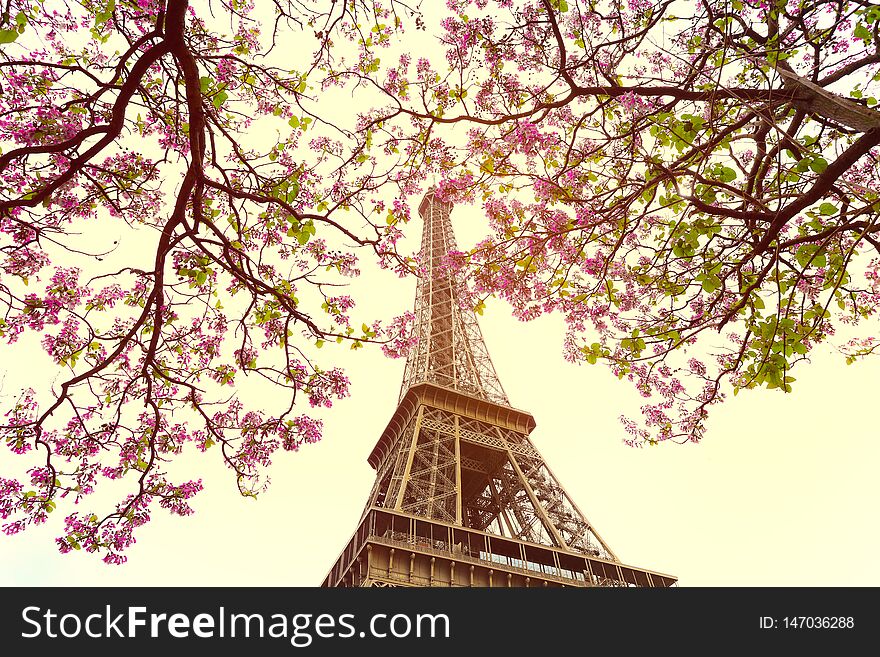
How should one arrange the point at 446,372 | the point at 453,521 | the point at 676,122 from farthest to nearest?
1. the point at 446,372
2. the point at 453,521
3. the point at 676,122

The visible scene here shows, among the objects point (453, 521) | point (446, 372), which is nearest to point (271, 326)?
point (453, 521)

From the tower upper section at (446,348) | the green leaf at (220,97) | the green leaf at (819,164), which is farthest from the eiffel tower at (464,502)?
the green leaf at (819,164)

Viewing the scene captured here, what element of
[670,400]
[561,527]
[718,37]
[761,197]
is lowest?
[561,527]

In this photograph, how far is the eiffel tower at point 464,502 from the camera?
1998cm

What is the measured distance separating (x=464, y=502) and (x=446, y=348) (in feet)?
34.5

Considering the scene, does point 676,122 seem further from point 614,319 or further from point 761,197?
point 614,319

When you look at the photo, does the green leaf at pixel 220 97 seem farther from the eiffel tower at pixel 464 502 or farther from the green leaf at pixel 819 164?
the eiffel tower at pixel 464 502

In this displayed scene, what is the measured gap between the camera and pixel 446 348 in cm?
3706

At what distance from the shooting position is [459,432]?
92.7 ft

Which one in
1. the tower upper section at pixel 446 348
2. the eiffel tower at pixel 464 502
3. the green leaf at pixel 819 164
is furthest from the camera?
the tower upper section at pixel 446 348

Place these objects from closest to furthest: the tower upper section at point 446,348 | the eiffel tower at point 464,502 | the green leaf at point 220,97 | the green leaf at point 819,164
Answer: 1. the green leaf at point 819,164
2. the green leaf at point 220,97
3. the eiffel tower at point 464,502
4. the tower upper section at point 446,348

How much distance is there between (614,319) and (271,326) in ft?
13.6

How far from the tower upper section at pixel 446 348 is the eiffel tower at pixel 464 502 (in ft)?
0.36

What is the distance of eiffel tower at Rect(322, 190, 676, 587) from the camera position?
1998 cm
